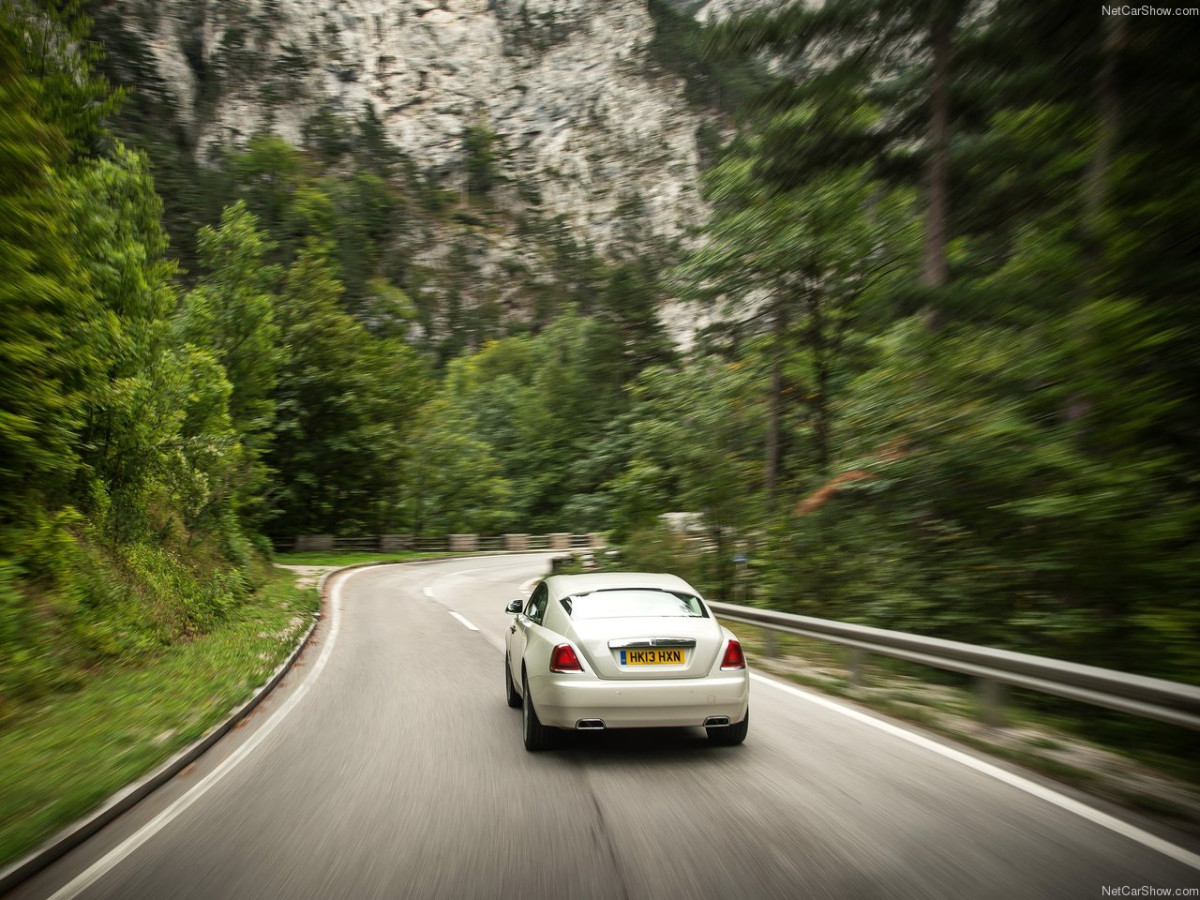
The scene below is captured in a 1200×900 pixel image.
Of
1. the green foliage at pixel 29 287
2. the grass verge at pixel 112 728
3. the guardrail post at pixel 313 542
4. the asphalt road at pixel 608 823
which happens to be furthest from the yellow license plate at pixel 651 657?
the guardrail post at pixel 313 542

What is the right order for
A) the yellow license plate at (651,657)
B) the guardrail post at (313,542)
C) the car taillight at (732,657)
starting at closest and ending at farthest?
the yellow license plate at (651,657)
the car taillight at (732,657)
the guardrail post at (313,542)

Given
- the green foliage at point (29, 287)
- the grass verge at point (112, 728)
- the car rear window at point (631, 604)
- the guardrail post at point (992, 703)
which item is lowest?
the grass verge at point (112, 728)

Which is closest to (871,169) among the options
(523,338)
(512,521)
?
(512,521)

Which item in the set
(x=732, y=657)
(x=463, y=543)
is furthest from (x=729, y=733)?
(x=463, y=543)

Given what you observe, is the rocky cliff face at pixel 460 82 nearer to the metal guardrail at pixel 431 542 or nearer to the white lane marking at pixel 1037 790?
the metal guardrail at pixel 431 542

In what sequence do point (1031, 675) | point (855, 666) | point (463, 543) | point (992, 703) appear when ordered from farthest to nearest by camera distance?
1. point (463, 543)
2. point (855, 666)
3. point (992, 703)
4. point (1031, 675)

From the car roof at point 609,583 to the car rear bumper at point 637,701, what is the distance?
1.16 metres

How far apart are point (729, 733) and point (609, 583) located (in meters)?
1.65

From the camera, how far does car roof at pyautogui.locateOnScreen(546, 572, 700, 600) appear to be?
6.64m

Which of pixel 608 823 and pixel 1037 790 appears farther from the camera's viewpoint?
pixel 1037 790

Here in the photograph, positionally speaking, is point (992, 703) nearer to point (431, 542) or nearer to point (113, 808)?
point (113, 808)

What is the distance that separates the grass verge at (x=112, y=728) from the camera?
14.5 ft

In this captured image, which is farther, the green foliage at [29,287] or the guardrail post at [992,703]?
the green foliage at [29,287]

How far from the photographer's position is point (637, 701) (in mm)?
5391
